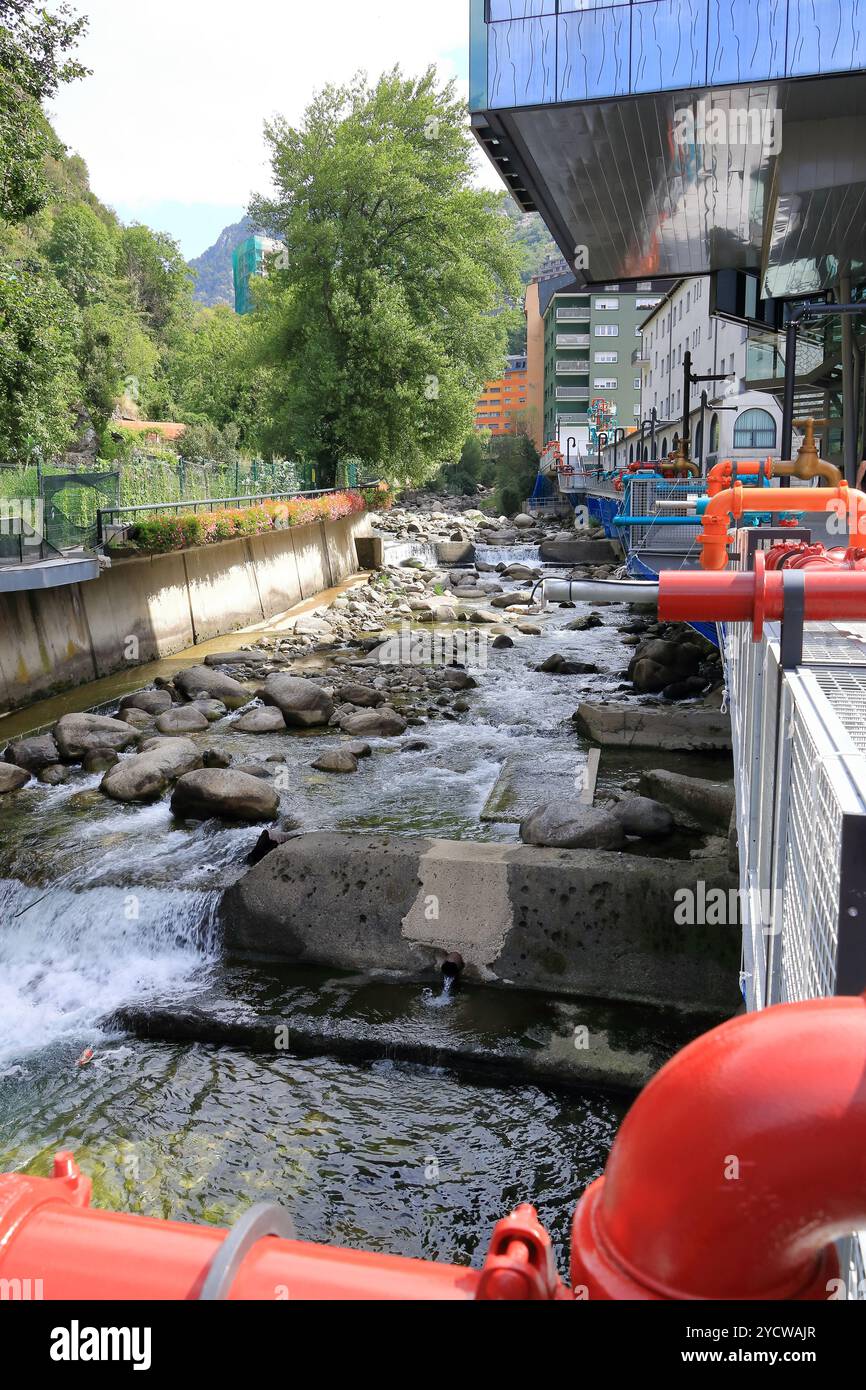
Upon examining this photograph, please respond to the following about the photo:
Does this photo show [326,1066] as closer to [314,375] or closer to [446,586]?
[446,586]

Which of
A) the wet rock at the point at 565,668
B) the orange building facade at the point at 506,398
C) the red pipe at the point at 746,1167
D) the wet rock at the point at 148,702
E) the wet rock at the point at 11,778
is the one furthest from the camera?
the orange building facade at the point at 506,398

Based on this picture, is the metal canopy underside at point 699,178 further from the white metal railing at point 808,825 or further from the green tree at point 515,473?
the green tree at point 515,473

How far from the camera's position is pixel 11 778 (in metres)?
11.9

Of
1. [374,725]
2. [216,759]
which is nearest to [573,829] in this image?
[216,759]

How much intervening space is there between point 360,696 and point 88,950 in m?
7.82

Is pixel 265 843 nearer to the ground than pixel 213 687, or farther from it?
farther from it

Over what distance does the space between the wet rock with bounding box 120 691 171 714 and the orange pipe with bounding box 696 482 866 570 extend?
33.9ft

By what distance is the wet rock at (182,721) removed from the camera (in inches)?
559

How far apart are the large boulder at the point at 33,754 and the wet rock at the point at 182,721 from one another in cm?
160

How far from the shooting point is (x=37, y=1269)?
1.47m

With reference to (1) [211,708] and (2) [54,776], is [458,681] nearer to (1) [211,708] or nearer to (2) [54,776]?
(1) [211,708]

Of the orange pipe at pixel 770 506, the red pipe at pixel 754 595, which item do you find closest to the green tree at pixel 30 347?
the orange pipe at pixel 770 506

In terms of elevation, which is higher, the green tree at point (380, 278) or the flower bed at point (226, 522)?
the green tree at point (380, 278)

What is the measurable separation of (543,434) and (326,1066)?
359 ft
